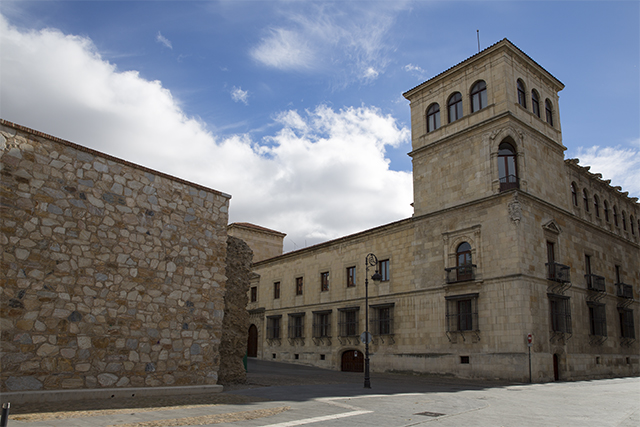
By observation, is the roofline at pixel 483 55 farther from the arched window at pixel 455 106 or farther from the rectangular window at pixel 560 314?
the rectangular window at pixel 560 314

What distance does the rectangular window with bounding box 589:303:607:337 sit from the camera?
2859 centimetres

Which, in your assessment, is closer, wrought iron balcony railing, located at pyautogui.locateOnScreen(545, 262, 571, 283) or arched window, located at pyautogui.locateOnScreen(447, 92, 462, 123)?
wrought iron balcony railing, located at pyautogui.locateOnScreen(545, 262, 571, 283)

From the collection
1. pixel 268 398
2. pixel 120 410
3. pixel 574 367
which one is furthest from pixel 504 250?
pixel 120 410

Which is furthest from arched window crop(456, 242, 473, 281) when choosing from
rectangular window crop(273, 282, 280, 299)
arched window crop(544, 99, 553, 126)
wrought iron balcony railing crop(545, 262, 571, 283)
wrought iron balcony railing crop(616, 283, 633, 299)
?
rectangular window crop(273, 282, 280, 299)

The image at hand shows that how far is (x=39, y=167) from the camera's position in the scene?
11305 millimetres

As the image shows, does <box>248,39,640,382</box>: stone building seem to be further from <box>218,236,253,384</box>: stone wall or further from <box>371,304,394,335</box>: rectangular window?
<box>218,236,253,384</box>: stone wall

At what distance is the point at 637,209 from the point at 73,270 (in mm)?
41532

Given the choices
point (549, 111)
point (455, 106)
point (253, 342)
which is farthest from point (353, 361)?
point (549, 111)

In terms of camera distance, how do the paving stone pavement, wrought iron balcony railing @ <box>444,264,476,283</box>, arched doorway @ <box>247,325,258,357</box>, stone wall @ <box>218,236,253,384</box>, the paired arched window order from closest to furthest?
the paving stone pavement
stone wall @ <box>218,236,253,384</box>
wrought iron balcony railing @ <box>444,264,476,283</box>
the paired arched window
arched doorway @ <box>247,325,258,357</box>

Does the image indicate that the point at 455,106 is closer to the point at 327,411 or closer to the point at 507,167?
the point at 507,167

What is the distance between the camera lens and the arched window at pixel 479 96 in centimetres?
2814

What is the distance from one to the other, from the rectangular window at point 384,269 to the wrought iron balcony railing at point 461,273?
17.1ft

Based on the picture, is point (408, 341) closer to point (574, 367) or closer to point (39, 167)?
point (574, 367)

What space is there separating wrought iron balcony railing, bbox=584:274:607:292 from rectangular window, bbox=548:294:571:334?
3528mm
